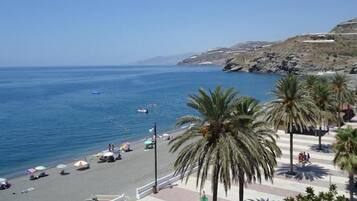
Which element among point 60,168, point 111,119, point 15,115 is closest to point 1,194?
point 60,168

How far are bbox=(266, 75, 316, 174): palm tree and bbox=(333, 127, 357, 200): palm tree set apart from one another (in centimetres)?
606

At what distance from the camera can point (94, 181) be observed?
121ft

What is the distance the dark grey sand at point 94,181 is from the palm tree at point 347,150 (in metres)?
14.1

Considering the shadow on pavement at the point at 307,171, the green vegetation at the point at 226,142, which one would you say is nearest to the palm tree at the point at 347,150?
the green vegetation at the point at 226,142

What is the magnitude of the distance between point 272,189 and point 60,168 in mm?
24170

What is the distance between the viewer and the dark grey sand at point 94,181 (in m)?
33.0

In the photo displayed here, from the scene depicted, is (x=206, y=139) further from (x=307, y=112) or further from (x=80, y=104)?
(x=80, y=104)

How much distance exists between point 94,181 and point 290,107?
1878 cm

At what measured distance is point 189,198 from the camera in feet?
88.7

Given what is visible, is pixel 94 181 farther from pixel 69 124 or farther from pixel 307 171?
pixel 69 124

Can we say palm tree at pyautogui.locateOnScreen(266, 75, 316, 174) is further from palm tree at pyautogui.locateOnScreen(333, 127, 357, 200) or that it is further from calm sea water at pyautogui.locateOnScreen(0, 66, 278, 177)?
calm sea water at pyautogui.locateOnScreen(0, 66, 278, 177)

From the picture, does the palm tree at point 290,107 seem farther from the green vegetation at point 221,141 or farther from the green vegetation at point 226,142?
the green vegetation at point 221,141

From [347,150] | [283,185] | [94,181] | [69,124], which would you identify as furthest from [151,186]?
[69,124]

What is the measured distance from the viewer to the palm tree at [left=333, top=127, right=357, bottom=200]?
22391 millimetres
